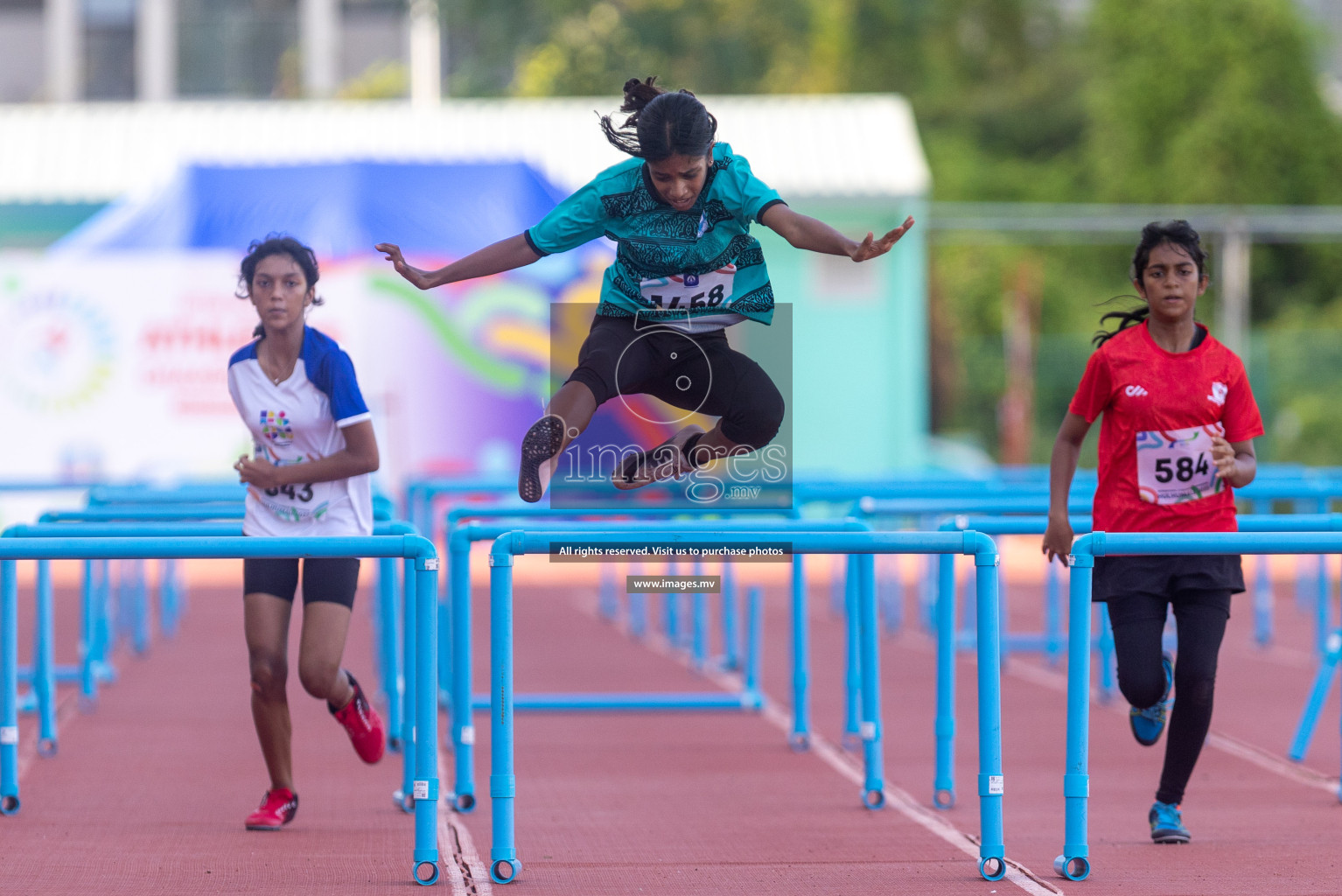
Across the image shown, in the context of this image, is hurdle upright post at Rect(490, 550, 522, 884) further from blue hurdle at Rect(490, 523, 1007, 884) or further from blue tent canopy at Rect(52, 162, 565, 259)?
blue tent canopy at Rect(52, 162, 565, 259)

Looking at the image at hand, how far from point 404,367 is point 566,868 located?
45.0ft

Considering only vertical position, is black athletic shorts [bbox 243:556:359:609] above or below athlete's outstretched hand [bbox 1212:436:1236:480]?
below

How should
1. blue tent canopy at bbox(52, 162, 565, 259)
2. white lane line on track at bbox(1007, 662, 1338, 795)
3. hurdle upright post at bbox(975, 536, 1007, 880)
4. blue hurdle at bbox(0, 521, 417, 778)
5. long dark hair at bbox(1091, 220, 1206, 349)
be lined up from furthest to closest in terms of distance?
blue tent canopy at bbox(52, 162, 565, 259)
white lane line on track at bbox(1007, 662, 1338, 795)
blue hurdle at bbox(0, 521, 417, 778)
long dark hair at bbox(1091, 220, 1206, 349)
hurdle upright post at bbox(975, 536, 1007, 880)

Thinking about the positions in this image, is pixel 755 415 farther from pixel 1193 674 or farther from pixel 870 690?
pixel 870 690

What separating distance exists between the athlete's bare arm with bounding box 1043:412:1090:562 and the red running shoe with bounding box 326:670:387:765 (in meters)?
2.30

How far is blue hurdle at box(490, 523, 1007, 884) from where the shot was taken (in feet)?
16.0

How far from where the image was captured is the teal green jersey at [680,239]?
479cm

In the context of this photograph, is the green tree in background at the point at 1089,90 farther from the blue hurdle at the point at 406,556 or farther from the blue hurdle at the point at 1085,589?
the blue hurdle at the point at 406,556

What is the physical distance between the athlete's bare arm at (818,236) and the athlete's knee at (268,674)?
2164mm

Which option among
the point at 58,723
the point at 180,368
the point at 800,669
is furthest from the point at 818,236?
the point at 180,368

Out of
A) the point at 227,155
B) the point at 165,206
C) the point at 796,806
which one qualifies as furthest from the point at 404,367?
the point at 796,806

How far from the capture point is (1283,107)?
→ 33094 mm

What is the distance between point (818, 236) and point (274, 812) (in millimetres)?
2766

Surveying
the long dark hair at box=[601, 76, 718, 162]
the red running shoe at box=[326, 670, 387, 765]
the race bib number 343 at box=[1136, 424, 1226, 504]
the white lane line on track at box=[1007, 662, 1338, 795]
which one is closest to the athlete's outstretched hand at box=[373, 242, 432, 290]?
the long dark hair at box=[601, 76, 718, 162]
